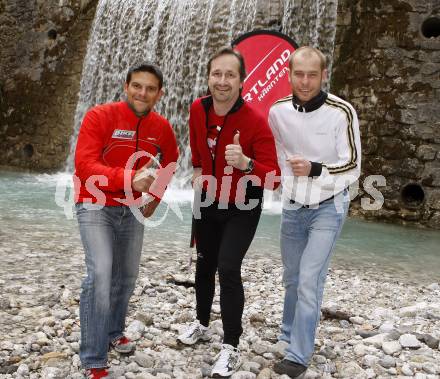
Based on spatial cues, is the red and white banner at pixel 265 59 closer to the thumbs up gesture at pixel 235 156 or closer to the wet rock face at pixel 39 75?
the thumbs up gesture at pixel 235 156

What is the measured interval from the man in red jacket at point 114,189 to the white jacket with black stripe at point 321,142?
0.70m

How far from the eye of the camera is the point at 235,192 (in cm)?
305

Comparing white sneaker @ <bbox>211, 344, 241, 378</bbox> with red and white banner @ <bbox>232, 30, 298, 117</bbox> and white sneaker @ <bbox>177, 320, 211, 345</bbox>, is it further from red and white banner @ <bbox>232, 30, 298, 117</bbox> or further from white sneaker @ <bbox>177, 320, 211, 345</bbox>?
red and white banner @ <bbox>232, 30, 298, 117</bbox>

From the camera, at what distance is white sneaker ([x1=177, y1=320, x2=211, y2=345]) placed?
338cm

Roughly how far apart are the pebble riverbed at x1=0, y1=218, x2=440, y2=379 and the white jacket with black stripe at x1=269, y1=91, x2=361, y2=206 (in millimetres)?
1064

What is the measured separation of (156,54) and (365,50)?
5.14 meters

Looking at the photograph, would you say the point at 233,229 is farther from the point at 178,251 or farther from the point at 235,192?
the point at 178,251

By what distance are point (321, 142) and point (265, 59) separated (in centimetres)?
186

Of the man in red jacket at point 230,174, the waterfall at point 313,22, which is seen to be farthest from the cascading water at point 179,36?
the man in red jacket at point 230,174

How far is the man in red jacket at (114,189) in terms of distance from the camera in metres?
2.75

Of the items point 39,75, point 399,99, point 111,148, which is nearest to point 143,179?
point 111,148

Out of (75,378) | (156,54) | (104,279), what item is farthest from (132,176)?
(156,54)

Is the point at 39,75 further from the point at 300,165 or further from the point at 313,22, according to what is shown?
the point at 300,165

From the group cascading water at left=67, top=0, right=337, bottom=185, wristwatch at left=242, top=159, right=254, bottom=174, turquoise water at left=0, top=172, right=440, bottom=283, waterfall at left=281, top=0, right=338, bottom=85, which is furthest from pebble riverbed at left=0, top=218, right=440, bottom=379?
cascading water at left=67, top=0, right=337, bottom=185
